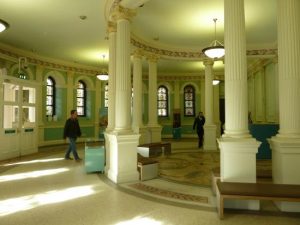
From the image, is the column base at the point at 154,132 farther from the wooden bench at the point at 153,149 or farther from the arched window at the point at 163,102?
the arched window at the point at 163,102

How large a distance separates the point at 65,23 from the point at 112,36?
8.74 feet

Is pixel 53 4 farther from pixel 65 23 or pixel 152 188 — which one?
pixel 152 188

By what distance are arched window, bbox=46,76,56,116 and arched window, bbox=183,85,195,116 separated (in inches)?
Result: 365

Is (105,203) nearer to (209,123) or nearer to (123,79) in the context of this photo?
(123,79)

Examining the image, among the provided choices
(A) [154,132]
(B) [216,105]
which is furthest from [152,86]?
(B) [216,105]

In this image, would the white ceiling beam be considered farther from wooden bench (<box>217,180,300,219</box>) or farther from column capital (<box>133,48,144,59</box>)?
wooden bench (<box>217,180,300,219</box>)

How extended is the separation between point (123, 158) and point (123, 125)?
2.63 feet

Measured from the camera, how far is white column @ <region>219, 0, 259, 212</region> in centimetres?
422

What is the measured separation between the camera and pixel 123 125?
20.9 feet

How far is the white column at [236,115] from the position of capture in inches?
166

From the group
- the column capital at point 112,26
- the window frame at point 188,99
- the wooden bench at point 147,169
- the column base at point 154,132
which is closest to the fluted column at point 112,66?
the column capital at point 112,26

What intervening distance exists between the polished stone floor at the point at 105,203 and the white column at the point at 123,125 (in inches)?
14.2

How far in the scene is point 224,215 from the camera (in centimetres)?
405

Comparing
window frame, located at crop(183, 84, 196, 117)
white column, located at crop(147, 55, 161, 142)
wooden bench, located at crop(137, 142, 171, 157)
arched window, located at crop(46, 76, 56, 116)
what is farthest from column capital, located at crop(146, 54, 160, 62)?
window frame, located at crop(183, 84, 196, 117)
